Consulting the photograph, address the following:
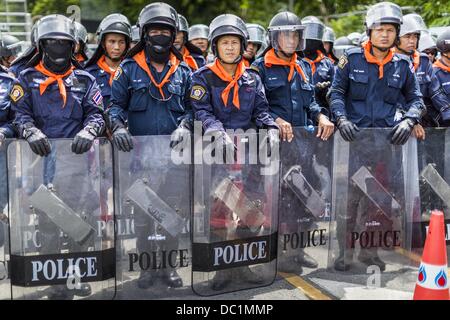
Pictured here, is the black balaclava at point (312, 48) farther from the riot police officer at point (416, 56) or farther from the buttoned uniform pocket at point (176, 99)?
the buttoned uniform pocket at point (176, 99)

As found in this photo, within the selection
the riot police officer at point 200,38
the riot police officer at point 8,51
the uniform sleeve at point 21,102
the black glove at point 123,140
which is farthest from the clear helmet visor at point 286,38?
the riot police officer at point 8,51

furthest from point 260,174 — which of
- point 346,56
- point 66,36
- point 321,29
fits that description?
point 321,29

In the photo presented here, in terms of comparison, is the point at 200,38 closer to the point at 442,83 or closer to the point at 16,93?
the point at 442,83

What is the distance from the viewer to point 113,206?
173 inches

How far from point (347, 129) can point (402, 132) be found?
46 centimetres

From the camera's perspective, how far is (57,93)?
4488 millimetres

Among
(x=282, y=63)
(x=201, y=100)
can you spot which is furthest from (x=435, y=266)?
(x=282, y=63)

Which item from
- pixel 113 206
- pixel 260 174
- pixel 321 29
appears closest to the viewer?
pixel 113 206

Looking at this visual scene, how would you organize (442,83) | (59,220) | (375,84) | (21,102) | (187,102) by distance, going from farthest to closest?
(442,83) < (375,84) < (187,102) < (21,102) < (59,220)

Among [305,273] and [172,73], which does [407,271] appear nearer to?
[305,273]

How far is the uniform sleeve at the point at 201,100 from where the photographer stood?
466 cm

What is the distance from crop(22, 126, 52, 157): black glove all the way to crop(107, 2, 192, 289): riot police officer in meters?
0.76

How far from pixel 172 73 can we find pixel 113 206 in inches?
49.2

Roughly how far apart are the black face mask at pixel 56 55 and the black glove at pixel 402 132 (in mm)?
2684
